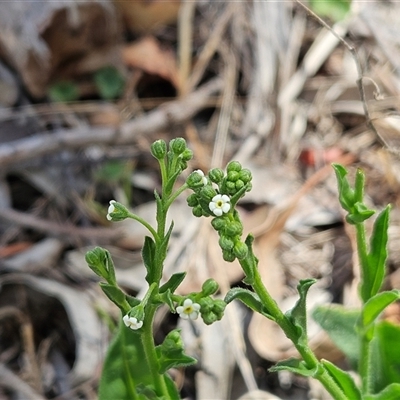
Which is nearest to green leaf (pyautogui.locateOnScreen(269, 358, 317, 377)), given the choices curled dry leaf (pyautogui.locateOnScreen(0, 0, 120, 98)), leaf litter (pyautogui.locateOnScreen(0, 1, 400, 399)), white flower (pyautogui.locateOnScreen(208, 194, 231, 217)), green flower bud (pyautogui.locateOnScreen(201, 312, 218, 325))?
green flower bud (pyautogui.locateOnScreen(201, 312, 218, 325))

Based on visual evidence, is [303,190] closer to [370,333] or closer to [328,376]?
[370,333]

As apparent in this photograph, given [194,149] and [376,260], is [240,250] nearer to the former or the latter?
[376,260]

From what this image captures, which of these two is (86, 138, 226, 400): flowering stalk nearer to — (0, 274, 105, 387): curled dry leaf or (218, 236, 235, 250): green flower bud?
(218, 236, 235, 250): green flower bud

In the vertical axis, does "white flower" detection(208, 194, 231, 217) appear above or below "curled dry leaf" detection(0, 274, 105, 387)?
above

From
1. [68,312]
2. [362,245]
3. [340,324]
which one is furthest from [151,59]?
[362,245]

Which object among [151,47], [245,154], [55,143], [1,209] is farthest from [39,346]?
[151,47]

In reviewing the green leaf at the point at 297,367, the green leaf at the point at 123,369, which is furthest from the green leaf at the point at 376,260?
the green leaf at the point at 123,369

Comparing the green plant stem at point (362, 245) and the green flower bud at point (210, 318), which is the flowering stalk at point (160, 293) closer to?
the green flower bud at point (210, 318)
